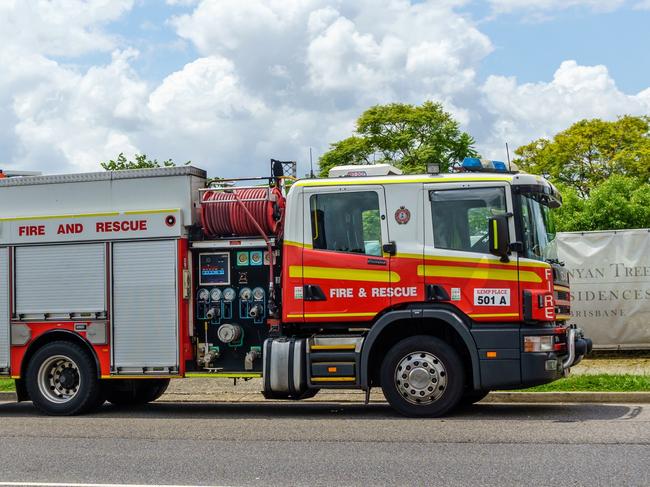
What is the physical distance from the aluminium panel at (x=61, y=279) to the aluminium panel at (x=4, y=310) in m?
0.16

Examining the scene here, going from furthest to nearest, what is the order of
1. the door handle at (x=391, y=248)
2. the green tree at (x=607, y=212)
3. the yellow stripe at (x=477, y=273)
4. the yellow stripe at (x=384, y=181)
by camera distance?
the green tree at (x=607, y=212), the door handle at (x=391, y=248), the yellow stripe at (x=384, y=181), the yellow stripe at (x=477, y=273)

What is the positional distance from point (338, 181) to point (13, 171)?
16.1 feet

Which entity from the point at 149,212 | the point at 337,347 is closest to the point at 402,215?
the point at 337,347

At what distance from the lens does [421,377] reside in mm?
10844

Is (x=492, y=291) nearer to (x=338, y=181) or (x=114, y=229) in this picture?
(x=338, y=181)

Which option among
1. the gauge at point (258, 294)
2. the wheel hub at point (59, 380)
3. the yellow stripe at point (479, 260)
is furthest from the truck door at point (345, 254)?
the wheel hub at point (59, 380)

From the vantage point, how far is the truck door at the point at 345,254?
11.1 metres

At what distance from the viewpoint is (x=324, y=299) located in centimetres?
1126

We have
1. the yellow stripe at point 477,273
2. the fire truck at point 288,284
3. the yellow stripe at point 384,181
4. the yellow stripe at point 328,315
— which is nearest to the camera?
the yellow stripe at point 477,273

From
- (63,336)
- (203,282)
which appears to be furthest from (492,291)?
(63,336)

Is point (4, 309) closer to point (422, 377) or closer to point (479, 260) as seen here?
point (422, 377)

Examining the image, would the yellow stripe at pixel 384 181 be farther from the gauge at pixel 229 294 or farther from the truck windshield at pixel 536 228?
the gauge at pixel 229 294

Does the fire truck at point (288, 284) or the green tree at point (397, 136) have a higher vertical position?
the green tree at point (397, 136)

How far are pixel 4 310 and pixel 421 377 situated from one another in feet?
18.4
